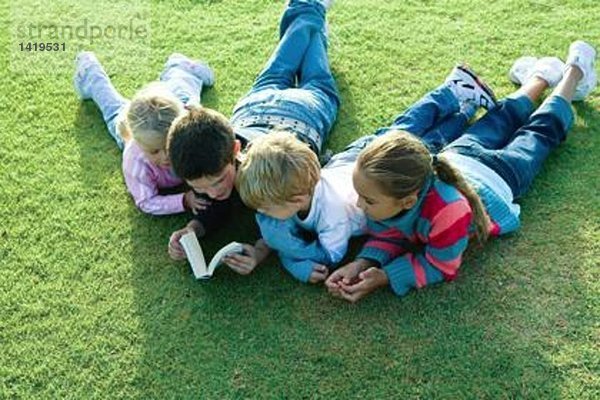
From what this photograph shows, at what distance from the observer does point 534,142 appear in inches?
129

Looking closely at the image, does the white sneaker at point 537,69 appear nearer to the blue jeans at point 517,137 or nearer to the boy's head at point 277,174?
the blue jeans at point 517,137

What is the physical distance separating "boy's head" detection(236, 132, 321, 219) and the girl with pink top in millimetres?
386

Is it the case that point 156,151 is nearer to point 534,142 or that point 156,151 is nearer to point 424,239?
point 424,239

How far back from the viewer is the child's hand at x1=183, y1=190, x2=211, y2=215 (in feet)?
9.96

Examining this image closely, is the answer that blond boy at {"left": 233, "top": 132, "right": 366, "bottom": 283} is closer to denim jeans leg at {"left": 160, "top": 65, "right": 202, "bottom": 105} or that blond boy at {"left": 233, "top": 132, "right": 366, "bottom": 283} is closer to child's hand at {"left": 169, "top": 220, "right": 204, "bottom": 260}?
child's hand at {"left": 169, "top": 220, "right": 204, "bottom": 260}

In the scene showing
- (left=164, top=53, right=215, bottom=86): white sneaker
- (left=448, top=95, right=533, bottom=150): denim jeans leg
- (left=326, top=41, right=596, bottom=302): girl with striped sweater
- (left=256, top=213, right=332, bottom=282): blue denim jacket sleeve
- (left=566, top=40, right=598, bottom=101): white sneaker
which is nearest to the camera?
(left=326, top=41, right=596, bottom=302): girl with striped sweater

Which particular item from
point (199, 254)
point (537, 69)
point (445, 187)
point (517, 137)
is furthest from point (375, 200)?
point (537, 69)

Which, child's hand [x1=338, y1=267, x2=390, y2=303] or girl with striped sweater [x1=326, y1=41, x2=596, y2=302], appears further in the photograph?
child's hand [x1=338, y1=267, x2=390, y2=303]

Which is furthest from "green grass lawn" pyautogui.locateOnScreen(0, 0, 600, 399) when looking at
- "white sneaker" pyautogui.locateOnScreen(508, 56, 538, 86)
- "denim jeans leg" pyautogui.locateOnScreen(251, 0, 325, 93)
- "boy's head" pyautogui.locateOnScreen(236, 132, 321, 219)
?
"boy's head" pyautogui.locateOnScreen(236, 132, 321, 219)

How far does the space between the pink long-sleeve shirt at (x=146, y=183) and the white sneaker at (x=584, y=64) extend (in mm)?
1869

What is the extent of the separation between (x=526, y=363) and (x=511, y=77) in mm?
1645

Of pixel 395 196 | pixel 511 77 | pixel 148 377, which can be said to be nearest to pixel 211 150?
pixel 395 196

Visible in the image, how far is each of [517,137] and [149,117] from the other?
1538 mm

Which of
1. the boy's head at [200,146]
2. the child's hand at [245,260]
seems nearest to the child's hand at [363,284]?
the child's hand at [245,260]
